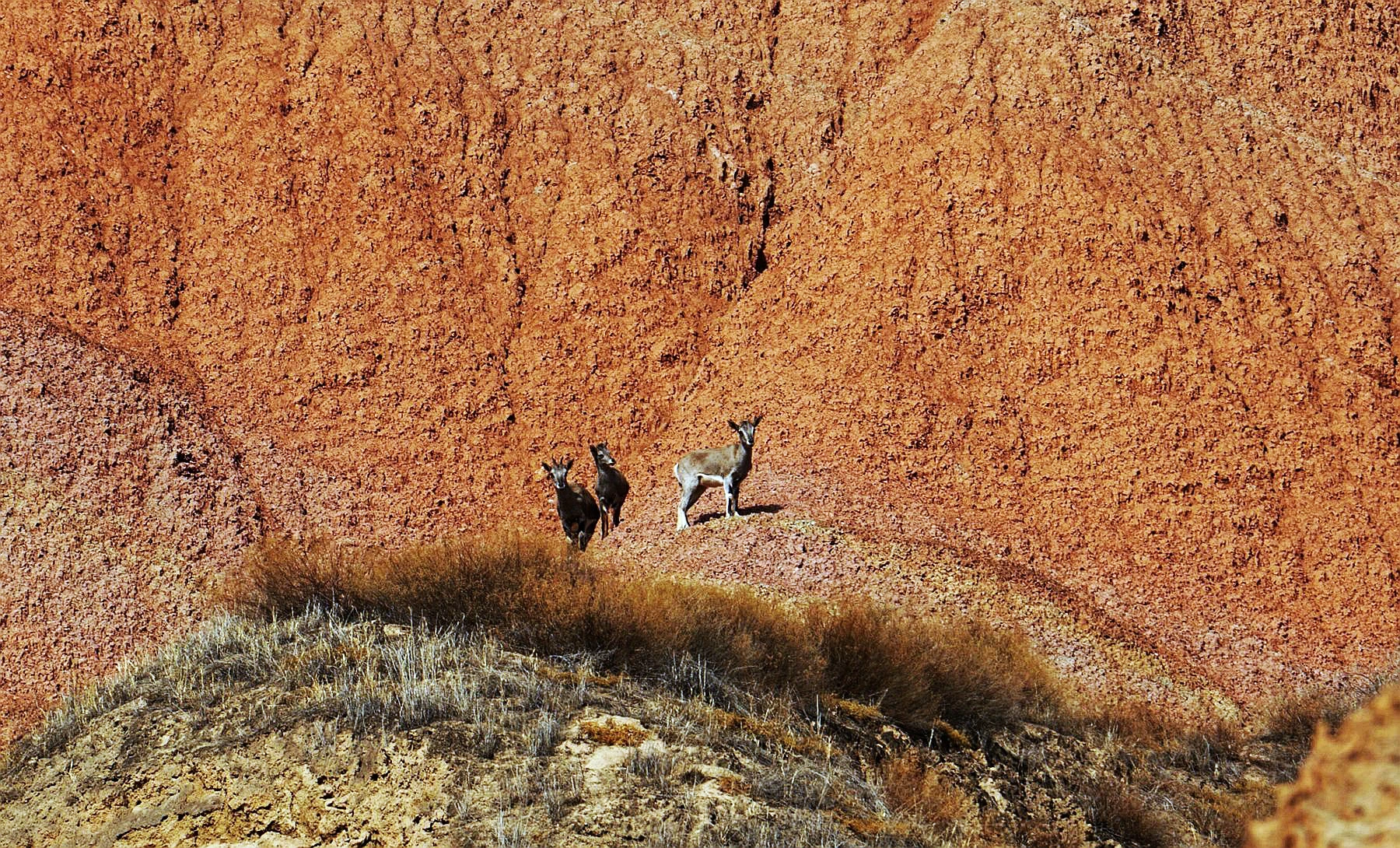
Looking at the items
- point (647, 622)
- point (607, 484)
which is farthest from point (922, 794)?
point (607, 484)

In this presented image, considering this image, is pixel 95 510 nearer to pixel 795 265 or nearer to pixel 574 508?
pixel 574 508

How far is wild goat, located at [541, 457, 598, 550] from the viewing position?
18.8 metres

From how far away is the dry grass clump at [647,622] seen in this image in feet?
36.1

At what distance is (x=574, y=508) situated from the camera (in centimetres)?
1944

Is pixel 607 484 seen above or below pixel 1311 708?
above

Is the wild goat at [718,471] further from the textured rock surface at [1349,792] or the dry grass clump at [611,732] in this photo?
the textured rock surface at [1349,792]

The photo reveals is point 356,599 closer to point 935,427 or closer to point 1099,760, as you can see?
point 1099,760

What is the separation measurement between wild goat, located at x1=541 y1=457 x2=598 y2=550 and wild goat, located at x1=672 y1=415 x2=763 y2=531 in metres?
1.54

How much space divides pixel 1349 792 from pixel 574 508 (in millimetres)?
17911

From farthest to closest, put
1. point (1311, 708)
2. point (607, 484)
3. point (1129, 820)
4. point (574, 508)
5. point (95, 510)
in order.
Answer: point (607, 484), point (574, 508), point (95, 510), point (1311, 708), point (1129, 820)

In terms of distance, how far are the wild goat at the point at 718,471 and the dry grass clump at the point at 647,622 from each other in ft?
18.5

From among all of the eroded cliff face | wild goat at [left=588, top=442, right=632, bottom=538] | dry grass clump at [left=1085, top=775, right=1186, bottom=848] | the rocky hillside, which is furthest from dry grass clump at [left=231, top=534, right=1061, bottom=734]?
wild goat at [left=588, top=442, right=632, bottom=538]

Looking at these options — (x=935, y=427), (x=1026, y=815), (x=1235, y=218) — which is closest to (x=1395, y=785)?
(x=1026, y=815)

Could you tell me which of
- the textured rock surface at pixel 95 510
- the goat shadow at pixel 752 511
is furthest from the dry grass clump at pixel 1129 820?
the textured rock surface at pixel 95 510
